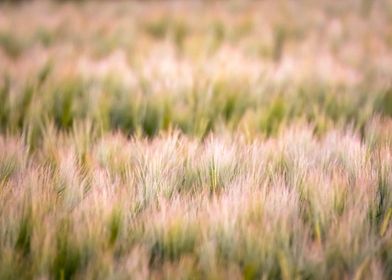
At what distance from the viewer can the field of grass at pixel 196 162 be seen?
1.08 meters

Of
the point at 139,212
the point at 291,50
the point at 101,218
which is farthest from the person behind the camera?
the point at 291,50

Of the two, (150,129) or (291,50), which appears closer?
(150,129)

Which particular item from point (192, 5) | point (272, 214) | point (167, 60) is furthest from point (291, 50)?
point (272, 214)

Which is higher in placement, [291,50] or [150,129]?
[291,50]

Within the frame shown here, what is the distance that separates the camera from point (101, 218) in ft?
3.86

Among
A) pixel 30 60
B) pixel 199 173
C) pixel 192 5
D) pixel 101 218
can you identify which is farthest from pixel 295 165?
pixel 192 5

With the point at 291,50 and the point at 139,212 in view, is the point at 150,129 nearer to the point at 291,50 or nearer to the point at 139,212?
the point at 139,212

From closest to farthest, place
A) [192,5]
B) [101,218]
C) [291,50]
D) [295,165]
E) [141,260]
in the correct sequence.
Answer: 1. [141,260]
2. [101,218]
3. [295,165]
4. [291,50]
5. [192,5]

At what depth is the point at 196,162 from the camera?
148 cm

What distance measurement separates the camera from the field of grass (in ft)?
3.55

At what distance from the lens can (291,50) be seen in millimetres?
3244

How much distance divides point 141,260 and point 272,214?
1.10 feet

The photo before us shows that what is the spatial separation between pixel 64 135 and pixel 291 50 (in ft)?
6.01

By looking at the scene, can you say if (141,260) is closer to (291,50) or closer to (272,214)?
(272,214)
